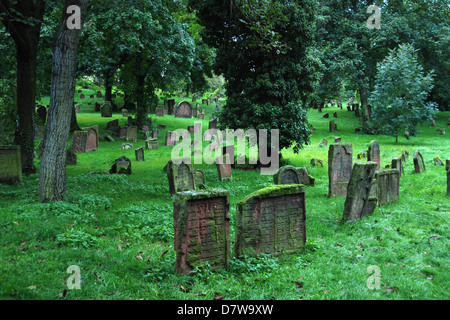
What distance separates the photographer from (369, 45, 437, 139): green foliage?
25156 mm

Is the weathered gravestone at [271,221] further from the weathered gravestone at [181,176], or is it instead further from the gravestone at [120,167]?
the gravestone at [120,167]

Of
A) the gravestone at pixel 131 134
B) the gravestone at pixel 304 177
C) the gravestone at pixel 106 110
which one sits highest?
the gravestone at pixel 106 110

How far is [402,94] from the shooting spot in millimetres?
26078

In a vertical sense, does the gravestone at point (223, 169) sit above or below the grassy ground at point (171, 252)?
above

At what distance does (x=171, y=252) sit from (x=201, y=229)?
1.04 meters

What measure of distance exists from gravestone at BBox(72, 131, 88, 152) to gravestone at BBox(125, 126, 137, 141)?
4.09 meters

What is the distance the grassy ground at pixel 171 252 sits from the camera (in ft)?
15.9

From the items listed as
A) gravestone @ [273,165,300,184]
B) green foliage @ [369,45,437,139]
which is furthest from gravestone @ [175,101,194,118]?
gravestone @ [273,165,300,184]

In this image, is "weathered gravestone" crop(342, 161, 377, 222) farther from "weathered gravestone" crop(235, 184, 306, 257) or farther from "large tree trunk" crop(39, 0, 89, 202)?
"large tree trunk" crop(39, 0, 89, 202)

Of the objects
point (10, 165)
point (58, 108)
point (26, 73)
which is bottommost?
point (10, 165)

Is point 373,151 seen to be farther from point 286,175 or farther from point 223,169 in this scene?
point 223,169

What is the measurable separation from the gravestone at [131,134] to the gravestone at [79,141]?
4.09 m

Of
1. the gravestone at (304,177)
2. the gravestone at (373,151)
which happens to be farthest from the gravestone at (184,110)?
the gravestone at (304,177)
